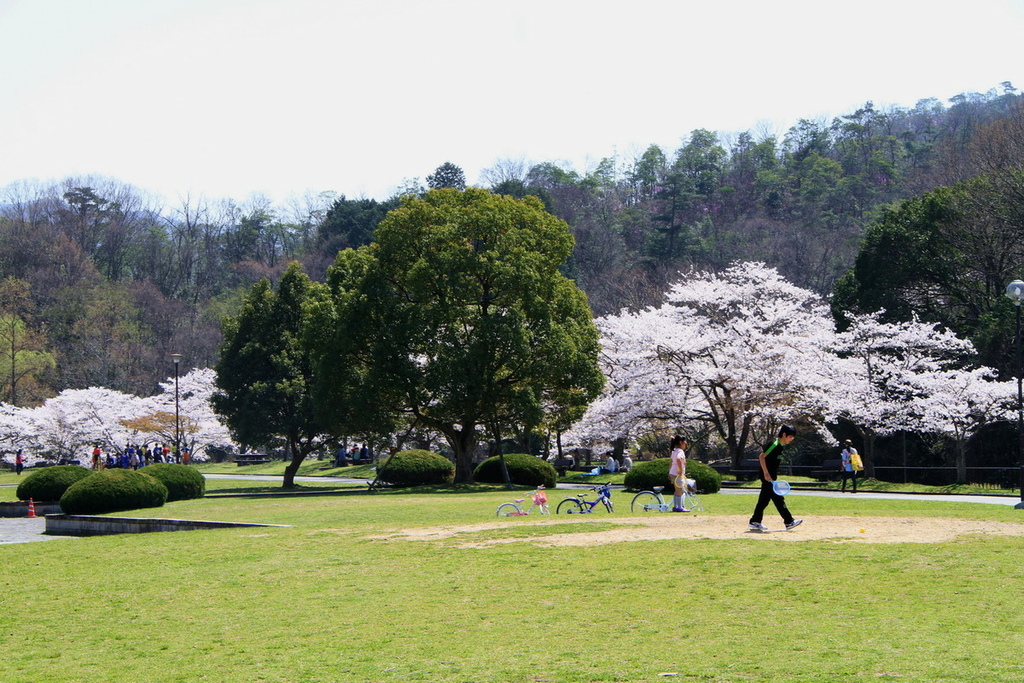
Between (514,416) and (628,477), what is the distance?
6.46m

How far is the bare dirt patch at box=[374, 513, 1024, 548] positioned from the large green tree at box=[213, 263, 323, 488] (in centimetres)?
2532

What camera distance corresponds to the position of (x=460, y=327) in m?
37.0

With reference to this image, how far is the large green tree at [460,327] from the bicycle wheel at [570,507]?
474 inches

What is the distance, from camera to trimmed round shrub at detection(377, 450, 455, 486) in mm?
37250

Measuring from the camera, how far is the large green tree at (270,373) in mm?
43312

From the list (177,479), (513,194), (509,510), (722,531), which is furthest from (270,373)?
(513,194)

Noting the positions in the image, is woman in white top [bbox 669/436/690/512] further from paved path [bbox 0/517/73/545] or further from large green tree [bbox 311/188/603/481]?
large green tree [bbox 311/188/603/481]

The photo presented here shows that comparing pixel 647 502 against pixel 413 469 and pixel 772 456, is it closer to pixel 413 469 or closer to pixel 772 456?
pixel 772 456

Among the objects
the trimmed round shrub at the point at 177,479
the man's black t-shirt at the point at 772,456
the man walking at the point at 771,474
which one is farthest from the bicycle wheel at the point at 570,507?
the trimmed round shrub at the point at 177,479

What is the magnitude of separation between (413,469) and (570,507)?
1582cm

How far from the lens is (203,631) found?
10.7m

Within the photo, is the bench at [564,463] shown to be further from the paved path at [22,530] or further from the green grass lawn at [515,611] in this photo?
the green grass lawn at [515,611]

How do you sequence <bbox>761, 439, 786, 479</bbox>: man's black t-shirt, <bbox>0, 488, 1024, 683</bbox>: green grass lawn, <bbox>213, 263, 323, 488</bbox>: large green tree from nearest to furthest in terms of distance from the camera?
<bbox>0, 488, 1024, 683</bbox>: green grass lawn < <bbox>761, 439, 786, 479</bbox>: man's black t-shirt < <bbox>213, 263, 323, 488</bbox>: large green tree

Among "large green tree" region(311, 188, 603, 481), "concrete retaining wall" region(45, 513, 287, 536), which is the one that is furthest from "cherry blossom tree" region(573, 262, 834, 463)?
"concrete retaining wall" region(45, 513, 287, 536)
